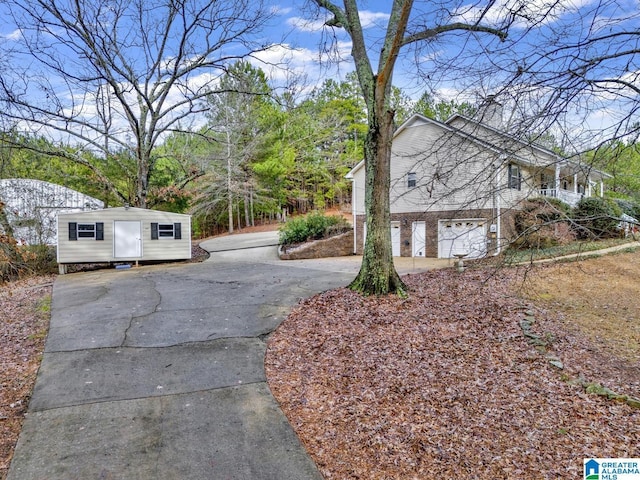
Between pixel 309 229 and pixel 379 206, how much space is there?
10777 mm

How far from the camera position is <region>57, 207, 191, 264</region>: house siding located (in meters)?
13.7

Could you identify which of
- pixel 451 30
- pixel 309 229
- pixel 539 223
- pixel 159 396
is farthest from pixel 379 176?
pixel 309 229

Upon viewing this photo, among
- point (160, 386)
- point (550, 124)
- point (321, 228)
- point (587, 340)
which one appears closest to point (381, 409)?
point (160, 386)

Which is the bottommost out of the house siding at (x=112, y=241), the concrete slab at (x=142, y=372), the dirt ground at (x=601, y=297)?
the concrete slab at (x=142, y=372)

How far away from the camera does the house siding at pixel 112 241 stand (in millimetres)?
13672

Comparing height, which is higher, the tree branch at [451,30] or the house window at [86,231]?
the tree branch at [451,30]

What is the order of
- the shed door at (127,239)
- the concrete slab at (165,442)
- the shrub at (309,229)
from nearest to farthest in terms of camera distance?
the concrete slab at (165,442) → the shed door at (127,239) → the shrub at (309,229)

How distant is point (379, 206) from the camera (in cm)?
780

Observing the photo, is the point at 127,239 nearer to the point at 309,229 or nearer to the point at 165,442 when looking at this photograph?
the point at 309,229

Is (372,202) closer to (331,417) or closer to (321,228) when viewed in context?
(331,417)

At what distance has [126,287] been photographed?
386 inches

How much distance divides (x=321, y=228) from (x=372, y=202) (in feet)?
35.3

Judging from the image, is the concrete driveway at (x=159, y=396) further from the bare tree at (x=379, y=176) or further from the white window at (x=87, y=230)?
the white window at (x=87, y=230)

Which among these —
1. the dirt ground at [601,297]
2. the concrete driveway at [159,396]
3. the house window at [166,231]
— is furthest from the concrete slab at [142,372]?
the house window at [166,231]
